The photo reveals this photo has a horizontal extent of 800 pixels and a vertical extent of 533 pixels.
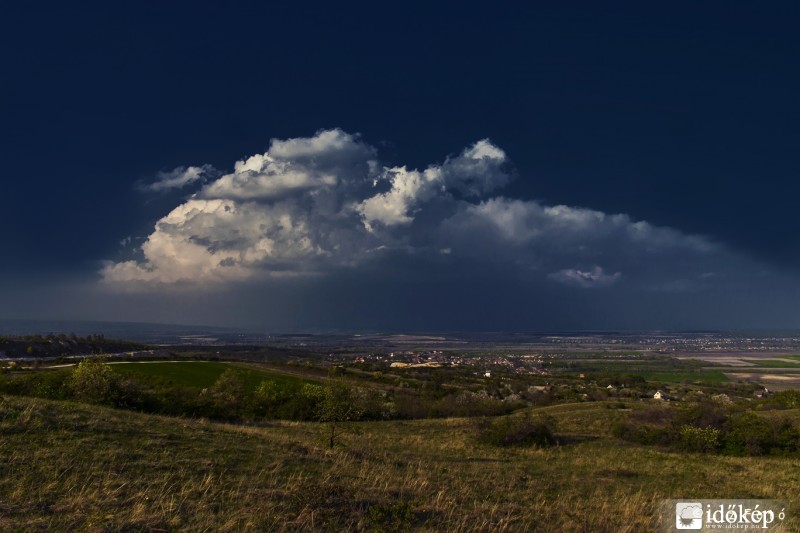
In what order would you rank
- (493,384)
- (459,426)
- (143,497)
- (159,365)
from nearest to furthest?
(143,497) < (459,426) < (159,365) < (493,384)

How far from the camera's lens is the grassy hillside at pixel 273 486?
956 centimetres

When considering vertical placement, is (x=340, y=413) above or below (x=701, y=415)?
above

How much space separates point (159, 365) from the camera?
9006 centimetres

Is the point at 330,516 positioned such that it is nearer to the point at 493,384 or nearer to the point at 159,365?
the point at 159,365

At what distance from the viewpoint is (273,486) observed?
1228 cm

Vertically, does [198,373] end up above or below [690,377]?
above

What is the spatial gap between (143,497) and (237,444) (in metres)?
7.54

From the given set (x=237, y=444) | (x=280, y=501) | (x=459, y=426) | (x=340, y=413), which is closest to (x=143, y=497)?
(x=280, y=501)
